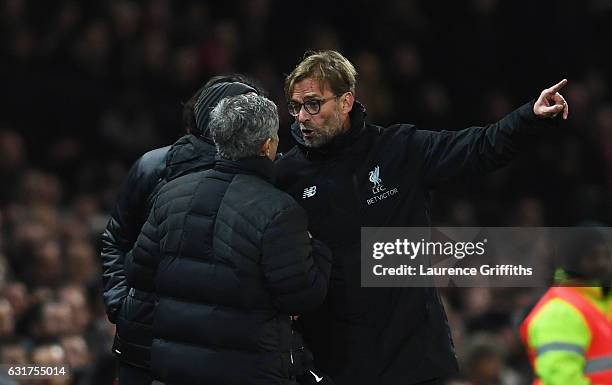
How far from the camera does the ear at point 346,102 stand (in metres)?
4.43

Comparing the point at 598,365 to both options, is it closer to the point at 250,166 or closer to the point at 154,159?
the point at 250,166

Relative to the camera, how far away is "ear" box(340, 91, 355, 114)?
4.43 m

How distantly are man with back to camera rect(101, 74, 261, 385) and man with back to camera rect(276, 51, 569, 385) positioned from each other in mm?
284

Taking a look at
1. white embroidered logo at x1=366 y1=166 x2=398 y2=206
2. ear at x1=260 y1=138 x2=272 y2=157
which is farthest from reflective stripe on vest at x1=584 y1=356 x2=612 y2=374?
ear at x1=260 y1=138 x2=272 y2=157

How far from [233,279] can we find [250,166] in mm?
384

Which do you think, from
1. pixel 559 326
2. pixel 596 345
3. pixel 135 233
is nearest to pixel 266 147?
pixel 135 233

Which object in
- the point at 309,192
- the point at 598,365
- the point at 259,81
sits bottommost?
the point at 598,365

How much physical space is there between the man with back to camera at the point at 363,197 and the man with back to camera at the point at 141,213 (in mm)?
284

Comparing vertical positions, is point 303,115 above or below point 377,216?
above

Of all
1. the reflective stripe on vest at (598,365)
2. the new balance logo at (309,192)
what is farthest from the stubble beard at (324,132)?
the reflective stripe on vest at (598,365)

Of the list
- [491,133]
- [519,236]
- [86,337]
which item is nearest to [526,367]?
[519,236]

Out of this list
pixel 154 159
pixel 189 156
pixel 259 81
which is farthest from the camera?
pixel 259 81

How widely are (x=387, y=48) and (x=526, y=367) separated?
12.0 feet

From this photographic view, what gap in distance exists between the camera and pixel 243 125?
158 inches
